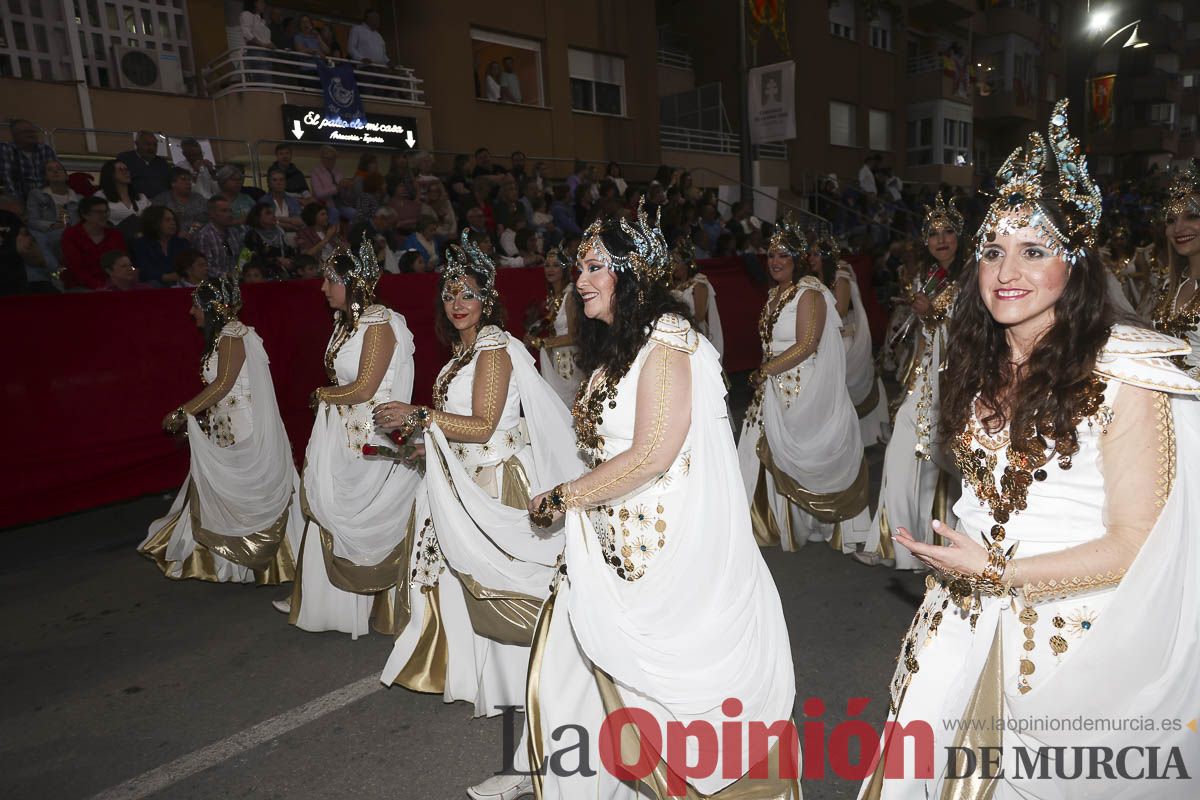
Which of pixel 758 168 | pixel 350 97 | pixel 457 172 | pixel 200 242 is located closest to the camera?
pixel 200 242

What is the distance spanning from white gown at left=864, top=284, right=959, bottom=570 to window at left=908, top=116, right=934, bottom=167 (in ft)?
81.1

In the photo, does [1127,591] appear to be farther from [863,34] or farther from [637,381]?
[863,34]

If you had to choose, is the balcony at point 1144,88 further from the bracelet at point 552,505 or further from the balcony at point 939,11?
the bracelet at point 552,505

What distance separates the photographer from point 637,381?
252 centimetres

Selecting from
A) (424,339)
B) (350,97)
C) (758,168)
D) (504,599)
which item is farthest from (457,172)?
A: (758,168)

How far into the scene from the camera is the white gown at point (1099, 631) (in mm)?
1708

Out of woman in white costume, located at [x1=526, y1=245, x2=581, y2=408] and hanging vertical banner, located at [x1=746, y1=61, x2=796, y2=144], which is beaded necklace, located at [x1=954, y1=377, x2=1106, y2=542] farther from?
hanging vertical banner, located at [x1=746, y1=61, x2=796, y2=144]

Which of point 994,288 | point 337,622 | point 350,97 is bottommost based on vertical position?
point 337,622

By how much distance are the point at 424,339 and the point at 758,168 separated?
15.4 metres

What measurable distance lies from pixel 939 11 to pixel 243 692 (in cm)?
2985

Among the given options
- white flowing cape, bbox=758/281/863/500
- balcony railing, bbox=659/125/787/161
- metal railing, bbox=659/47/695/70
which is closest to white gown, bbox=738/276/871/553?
white flowing cape, bbox=758/281/863/500

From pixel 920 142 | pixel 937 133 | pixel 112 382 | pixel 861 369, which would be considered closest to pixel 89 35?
pixel 112 382

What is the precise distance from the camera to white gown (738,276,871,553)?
17.4 ft

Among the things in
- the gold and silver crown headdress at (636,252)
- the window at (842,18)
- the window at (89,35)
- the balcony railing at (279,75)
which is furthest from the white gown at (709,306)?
the window at (842,18)
